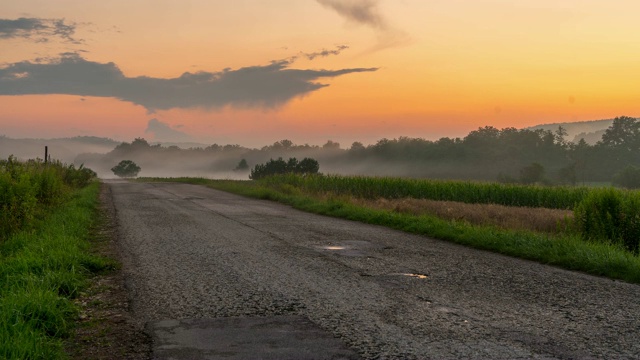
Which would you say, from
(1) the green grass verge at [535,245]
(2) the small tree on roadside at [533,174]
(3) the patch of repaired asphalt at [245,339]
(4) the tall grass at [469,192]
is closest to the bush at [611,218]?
(1) the green grass verge at [535,245]

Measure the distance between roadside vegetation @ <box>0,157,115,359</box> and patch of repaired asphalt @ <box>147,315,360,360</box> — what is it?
3.10 feet

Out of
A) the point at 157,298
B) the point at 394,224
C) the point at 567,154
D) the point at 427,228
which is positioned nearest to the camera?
the point at 157,298

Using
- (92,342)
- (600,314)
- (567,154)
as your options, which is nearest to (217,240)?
(92,342)

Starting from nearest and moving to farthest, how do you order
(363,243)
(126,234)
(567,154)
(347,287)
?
(347,287) < (363,243) < (126,234) < (567,154)

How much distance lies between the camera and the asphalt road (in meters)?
5.07

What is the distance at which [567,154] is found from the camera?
12031cm

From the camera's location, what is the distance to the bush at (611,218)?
41.1ft

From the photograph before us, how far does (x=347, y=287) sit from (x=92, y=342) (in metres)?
3.43

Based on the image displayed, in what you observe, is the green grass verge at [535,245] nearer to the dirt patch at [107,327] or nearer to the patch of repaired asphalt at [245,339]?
the patch of repaired asphalt at [245,339]

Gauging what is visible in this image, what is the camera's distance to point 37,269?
806cm

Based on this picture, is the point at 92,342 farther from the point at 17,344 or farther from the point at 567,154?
the point at 567,154

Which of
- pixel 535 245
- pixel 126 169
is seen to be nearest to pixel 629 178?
pixel 535 245

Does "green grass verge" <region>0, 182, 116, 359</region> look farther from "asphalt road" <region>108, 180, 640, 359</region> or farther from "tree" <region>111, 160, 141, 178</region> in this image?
"tree" <region>111, 160, 141, 178</region>

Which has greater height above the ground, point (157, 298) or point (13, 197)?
point (13, 197)
